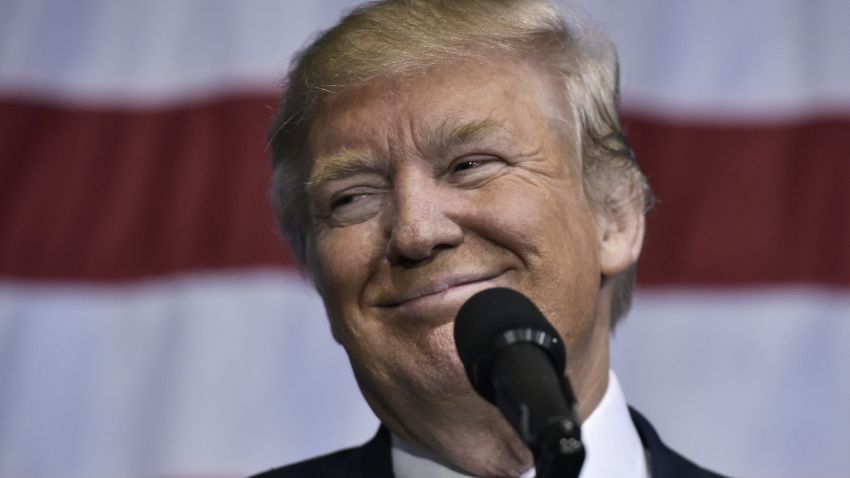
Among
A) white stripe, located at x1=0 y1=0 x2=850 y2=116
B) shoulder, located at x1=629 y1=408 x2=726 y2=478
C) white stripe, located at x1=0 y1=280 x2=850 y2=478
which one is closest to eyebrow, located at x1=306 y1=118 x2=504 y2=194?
shoulder, located at x1=629 y1=408 x2=726 y2=478

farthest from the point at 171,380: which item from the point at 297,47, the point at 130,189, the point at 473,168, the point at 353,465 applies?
the point at 473,168

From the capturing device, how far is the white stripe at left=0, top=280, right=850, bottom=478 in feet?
7.89

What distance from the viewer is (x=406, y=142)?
139cm

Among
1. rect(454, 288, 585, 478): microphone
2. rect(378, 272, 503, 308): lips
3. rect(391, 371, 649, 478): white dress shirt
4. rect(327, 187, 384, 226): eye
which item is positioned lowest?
rect(391, 371, 649, 478): white dress shirt

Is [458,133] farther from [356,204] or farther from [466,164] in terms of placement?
[356,204]

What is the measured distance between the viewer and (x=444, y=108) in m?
1.40

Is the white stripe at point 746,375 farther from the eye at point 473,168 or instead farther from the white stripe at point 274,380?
the eye at point 473,168

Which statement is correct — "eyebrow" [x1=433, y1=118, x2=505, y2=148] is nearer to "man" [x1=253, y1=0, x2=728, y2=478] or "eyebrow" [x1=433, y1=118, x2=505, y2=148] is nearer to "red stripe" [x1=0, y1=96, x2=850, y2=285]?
"man" [x1=253, y1=0, x2=728, y2=478]

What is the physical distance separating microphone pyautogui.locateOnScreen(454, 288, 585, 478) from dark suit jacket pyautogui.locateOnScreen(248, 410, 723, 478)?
23.2 inches

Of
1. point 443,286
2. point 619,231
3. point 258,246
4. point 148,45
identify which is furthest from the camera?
point 148,45

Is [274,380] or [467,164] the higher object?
[467,164]

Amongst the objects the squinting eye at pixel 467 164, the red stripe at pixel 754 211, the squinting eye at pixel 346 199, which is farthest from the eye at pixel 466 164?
the red stripe at pixel 754 211

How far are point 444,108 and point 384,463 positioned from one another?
425mm

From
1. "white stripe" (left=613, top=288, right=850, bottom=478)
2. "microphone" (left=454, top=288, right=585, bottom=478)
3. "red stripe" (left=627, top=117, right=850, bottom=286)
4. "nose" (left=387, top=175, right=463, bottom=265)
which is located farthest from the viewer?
"red stripe" (left=627, top=117, right=850, bottom=286)
